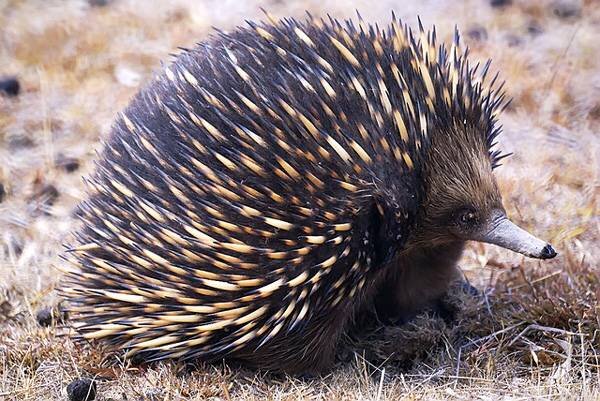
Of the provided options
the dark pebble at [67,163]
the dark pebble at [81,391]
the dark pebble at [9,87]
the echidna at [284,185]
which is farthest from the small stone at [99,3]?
the dark pebble at [81,391]

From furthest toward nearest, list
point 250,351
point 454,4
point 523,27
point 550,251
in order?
point 454,4 → point 523,27 → point 250,351 → point 550,251

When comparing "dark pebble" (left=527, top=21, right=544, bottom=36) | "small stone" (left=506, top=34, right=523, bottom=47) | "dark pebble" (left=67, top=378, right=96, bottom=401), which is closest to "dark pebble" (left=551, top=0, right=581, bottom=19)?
"dark pebble" (left=527, top=21, right=544, bottom=36)

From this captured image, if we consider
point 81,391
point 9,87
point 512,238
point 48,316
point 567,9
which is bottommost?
point 48,316

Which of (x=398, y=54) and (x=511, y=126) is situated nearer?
(x=398, y=54)

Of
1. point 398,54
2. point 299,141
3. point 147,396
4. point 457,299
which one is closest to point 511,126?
point 457,299

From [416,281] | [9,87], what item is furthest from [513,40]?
[9,87]

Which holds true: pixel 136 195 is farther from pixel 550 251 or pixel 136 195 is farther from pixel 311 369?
pixel 550 251

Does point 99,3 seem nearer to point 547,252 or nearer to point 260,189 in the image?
point 260,189
